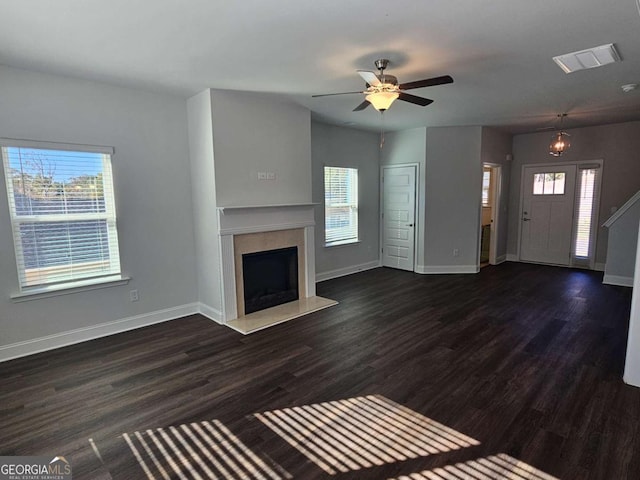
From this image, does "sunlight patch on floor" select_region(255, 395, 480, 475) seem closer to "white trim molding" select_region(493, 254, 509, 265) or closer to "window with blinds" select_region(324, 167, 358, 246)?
"window with blinds" select_region(324, 167, 358, 246)

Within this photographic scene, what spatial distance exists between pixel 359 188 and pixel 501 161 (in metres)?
2.94

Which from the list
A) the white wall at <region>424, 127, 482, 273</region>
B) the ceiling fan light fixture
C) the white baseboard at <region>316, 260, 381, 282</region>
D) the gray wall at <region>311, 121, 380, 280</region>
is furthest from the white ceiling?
the white baseboard at <region>316, 260, 381, 282</region>

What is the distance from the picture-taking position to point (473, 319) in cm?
418

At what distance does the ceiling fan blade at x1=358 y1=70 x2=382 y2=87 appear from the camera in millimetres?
2705

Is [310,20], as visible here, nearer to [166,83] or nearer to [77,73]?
[166,83]

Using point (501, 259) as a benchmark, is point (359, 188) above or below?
above

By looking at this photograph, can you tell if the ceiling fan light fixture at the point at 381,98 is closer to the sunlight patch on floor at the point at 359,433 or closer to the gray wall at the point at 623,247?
the sunlight patch on floor at the point at 359,433

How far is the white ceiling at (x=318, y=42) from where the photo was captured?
2.19 m

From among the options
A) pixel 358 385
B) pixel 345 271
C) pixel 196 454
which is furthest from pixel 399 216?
pixel 196 454

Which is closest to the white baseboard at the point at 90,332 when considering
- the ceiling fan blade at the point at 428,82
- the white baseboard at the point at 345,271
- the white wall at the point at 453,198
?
the white baseboard at the point at 345,271

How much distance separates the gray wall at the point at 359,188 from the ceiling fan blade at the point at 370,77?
284 centimetres

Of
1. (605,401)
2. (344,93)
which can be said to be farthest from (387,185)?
(605,401)

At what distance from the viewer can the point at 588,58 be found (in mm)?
2980

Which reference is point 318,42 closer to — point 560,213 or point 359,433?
point 359,433
